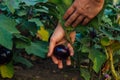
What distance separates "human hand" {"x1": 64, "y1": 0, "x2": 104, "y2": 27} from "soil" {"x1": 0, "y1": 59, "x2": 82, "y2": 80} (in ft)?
1.96

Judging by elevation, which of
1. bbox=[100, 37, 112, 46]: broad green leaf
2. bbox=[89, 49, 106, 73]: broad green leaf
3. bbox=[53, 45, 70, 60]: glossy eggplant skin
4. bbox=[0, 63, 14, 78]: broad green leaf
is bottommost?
bbox=[0, 63, 14, 78]: broad green leaf

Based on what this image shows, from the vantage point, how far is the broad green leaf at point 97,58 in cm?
168

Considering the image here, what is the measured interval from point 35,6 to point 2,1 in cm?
16

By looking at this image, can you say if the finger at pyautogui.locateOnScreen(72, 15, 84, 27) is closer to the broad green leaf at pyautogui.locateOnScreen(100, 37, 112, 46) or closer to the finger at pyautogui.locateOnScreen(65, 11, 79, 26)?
the finger at pyautogui.locateOnScreen(65, 11, 79, 26)

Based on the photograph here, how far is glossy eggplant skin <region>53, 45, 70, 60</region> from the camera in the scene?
1455mm

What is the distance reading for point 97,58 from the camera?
1.69m

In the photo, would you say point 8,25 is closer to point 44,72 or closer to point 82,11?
point 82,11

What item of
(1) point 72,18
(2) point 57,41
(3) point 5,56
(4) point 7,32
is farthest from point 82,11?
(3) point 5,56

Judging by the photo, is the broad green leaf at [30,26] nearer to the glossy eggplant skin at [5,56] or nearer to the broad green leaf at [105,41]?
the glossy eggplant skin at [5,56]

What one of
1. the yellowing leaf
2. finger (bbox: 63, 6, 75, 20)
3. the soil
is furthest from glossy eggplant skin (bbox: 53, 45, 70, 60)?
the soil

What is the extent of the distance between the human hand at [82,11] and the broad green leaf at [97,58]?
0.27 metres

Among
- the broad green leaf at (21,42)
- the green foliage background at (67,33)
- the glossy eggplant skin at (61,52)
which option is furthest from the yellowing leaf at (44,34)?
the glossy eggplant skin at (61,52)

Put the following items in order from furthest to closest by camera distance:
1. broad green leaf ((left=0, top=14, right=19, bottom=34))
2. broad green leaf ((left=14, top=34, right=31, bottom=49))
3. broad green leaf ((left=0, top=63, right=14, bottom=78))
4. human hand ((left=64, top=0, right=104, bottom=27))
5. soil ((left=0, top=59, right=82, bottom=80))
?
1. soil ((left=0, top=59, right=82, bottom=80))
2. broad green leaf ((left=0, top=63, right=14, bottom=78))
3. broad green leaf ((left=14, top=34, right=31, bottom=49))
4. broad green leaf ((left=0, top=14, right=19, bottom=34))
5. human hand ((left=64, top=0, right=104, bottom=27))

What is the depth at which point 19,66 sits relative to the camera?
208 centimetres
